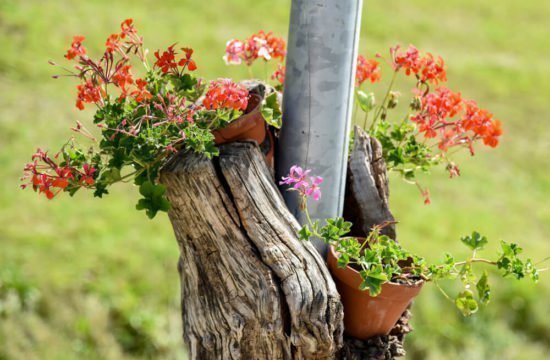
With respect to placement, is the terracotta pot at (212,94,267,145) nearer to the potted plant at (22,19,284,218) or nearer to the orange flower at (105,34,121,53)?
the potted plant at (22,19,284,218)

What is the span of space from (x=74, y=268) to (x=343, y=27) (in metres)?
5.07

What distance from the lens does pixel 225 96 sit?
196cm

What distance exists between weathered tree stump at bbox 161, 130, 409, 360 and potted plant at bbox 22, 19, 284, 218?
0.09 m

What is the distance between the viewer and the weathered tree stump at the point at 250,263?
79.4 inches

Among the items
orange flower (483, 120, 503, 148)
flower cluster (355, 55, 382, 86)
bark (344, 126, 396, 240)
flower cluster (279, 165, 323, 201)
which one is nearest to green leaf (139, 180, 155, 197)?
flower cluster (279, 165, 323, 201)

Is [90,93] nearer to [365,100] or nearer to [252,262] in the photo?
[252,262]

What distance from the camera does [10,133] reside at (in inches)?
351

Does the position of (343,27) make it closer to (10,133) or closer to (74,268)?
(74,268)

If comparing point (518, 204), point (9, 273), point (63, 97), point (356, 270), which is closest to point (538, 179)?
point (518, 204)

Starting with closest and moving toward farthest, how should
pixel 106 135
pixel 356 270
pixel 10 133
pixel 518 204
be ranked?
pixel 106 135
pixel 356 270
pixel 10 133
pixel 518 204

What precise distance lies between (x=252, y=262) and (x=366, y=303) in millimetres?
404

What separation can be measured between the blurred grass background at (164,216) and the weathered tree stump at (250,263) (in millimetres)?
1185

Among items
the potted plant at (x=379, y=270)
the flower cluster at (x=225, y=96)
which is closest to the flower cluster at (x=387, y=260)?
the potted plant at (x=379, y=270)

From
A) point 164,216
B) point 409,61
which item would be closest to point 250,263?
point 409,61
